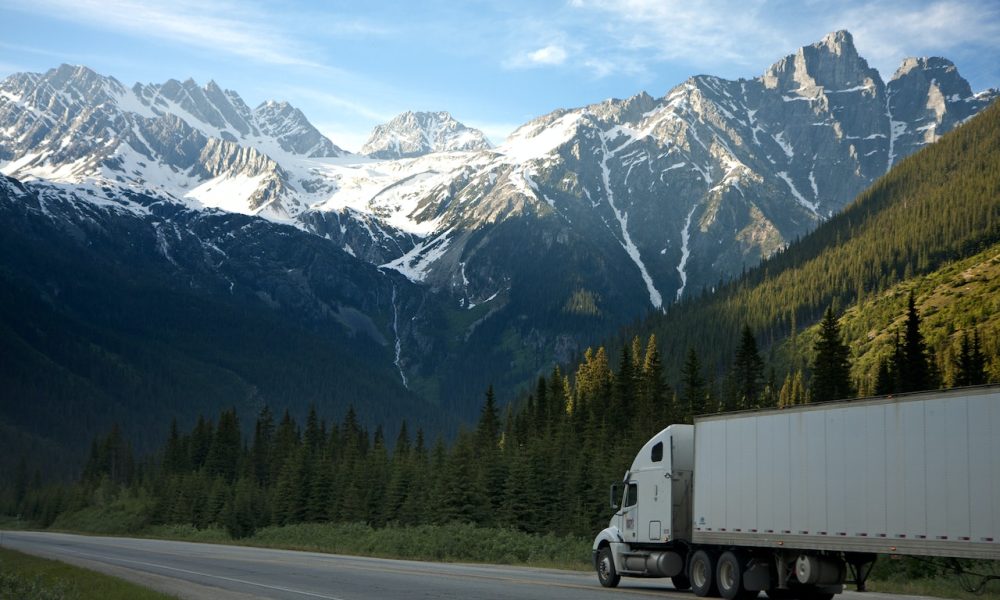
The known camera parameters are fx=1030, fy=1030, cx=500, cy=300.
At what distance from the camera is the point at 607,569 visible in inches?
1363

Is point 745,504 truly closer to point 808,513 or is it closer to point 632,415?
point 808,513

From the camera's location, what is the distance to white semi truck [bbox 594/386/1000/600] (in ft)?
73.7

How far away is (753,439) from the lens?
2880 cm

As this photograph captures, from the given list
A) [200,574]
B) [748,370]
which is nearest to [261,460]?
[748,370]

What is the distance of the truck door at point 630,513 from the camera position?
112 ft

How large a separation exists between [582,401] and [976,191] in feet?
413

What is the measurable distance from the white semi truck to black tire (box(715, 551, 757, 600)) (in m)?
0.04

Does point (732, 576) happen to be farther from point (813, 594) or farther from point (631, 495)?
point (631, 495)

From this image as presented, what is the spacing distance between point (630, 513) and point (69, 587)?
18031 millimetres

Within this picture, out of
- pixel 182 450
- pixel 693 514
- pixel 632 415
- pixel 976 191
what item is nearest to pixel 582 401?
pixel 632 415

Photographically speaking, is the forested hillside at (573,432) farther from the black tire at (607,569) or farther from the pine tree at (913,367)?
the black tire at (607,569)

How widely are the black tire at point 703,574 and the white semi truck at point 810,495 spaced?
36mm

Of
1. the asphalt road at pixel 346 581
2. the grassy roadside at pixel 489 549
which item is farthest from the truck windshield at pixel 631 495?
the grassy roadside at pixel 489 549

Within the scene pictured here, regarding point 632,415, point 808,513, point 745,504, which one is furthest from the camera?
point 632,415
